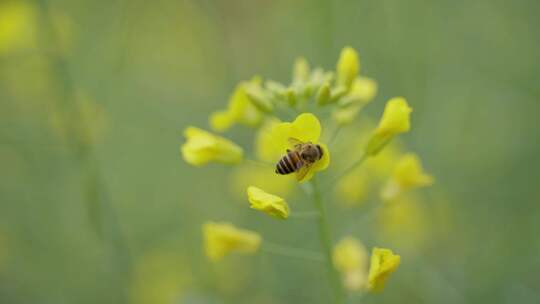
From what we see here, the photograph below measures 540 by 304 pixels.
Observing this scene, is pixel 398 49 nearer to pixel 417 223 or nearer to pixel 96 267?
pixel 417 223

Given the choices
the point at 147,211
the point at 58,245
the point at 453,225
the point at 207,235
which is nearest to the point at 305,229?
the point at 453,225

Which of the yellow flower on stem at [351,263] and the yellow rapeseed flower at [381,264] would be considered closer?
the yellow rapeseed flower at [381,264]

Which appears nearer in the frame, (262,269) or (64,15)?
(262,269)

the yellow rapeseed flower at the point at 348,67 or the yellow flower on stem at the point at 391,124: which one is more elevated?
the yellow rapeseed flower at the point at 348,67

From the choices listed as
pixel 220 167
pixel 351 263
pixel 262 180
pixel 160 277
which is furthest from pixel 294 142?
pixel 220 167

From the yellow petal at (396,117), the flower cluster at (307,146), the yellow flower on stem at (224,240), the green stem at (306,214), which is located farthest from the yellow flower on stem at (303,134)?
the yellow flower on stem at (224,240)

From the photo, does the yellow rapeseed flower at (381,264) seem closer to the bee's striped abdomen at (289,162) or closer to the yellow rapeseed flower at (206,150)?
the bee's striped abdomen at (289,162)

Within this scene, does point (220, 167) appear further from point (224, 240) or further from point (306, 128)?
point (306, 128)
